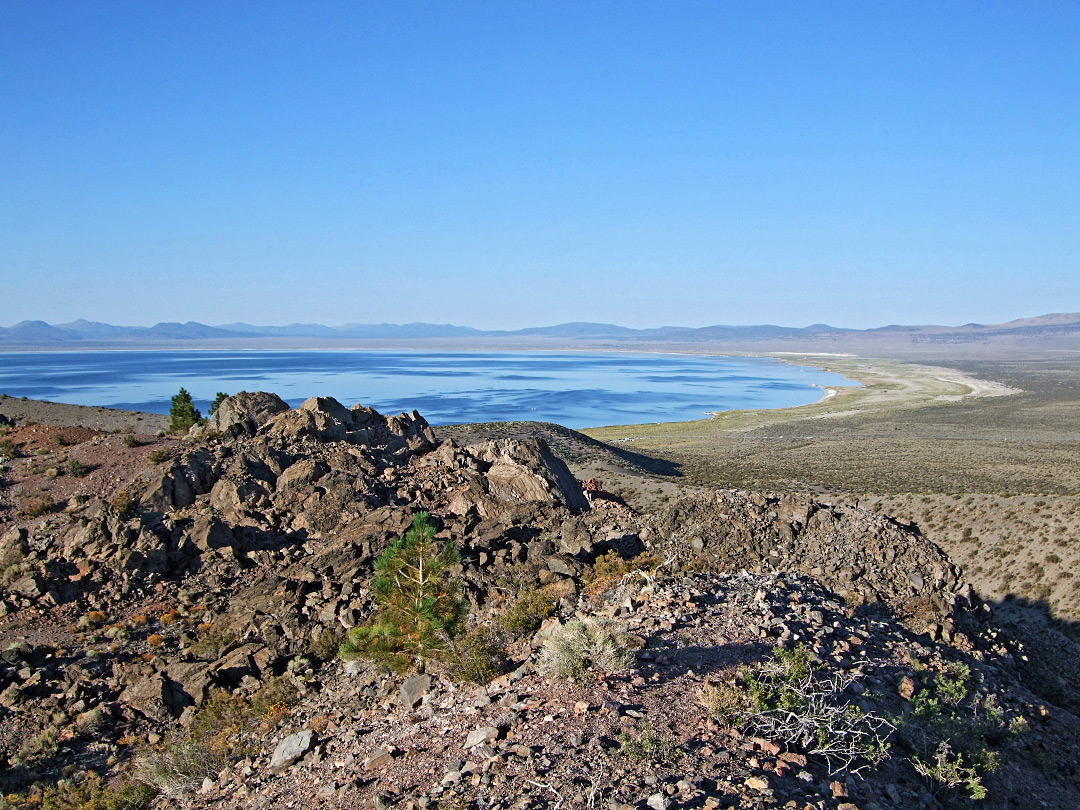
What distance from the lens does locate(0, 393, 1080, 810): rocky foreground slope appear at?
18.8ft

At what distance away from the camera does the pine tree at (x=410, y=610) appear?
28.5ft

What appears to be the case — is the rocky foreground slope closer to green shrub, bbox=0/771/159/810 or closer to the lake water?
green shrub, bbox=0/771/159/810

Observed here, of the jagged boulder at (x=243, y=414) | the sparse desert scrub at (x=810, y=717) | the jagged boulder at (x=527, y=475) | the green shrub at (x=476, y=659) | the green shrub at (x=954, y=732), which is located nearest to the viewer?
the sparse desert scrub at (x=810, y=717)

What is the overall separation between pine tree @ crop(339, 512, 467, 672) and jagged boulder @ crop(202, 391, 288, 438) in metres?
9.75

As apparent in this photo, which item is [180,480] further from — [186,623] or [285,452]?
[186,623]

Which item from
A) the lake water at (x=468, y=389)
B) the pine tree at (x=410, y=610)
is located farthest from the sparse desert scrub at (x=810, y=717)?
the lake water at (x=468, y=389)

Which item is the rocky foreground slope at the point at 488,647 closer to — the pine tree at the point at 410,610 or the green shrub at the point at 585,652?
the green shrub at the point at 585,652

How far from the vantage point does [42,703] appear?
932 centimetres

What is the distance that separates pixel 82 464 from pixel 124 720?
9679 mm

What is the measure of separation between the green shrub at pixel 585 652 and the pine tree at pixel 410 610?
1.80 metres

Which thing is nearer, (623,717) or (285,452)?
(623,717)

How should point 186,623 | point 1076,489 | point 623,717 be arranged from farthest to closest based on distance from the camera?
point 1076,489 < point 186,623 < point 623,717

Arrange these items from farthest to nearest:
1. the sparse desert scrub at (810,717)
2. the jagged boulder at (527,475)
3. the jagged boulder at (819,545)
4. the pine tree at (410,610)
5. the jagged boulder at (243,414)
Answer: the jagged boulder at (243,414)
the jagged boulder at (527,475)
the jagged boulder at (819,545)
the pine tree at (410,610)
the sparse desert scrub at (810,717)

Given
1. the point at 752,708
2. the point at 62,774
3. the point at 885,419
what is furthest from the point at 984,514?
the point at 885,419
